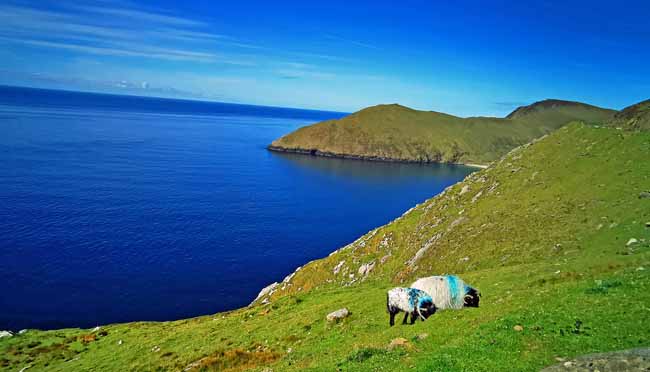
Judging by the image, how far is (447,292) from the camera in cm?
2453

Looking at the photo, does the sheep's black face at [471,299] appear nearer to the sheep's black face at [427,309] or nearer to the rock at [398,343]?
the sheep's black face at [427,309]

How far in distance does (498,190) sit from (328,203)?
103085 millimetres

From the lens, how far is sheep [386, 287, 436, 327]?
24.2 m

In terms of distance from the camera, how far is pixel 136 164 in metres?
180

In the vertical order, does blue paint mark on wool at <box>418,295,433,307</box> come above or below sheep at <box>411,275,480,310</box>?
below

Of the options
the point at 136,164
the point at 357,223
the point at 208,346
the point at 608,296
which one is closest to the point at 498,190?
the point at 608,296

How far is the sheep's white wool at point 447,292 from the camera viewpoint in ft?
79.9

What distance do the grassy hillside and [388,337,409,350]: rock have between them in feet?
1.09

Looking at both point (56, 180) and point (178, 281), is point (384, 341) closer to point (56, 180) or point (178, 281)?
point (178, 281)

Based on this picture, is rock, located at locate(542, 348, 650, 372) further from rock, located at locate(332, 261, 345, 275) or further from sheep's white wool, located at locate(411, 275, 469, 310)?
rock, located at locate(332, 261, 345, 275)

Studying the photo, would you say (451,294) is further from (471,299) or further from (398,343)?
(398,343)

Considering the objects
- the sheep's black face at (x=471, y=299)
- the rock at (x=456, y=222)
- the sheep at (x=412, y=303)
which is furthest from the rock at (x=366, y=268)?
the sheep's black face at (x=471, y=299)

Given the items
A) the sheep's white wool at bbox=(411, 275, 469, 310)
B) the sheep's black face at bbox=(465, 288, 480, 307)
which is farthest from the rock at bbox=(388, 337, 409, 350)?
the sheep's black face at bbox=(465, 288, 480, 307)

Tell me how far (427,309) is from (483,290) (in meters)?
6.65
